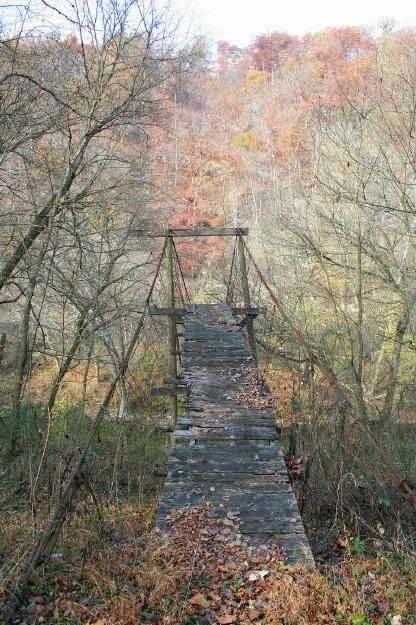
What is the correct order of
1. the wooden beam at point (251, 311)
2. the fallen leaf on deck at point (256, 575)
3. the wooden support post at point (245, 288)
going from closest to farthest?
the fallen leaf on deck at point (256, 575), the wooden beam at point (251, 311), the wooden support post at point (245, 288)

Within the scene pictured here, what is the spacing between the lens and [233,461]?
3.65m

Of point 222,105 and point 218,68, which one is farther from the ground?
point 218,68

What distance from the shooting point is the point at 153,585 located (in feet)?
7.84

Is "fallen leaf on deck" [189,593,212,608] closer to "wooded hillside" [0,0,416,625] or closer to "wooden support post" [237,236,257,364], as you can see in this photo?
"wooded hillside" [0,0,416,625]

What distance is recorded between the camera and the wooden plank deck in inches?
117

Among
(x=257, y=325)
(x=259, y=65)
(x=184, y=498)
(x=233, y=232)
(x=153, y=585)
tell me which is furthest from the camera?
(x=259, y=65)

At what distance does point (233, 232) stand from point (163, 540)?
572 cm

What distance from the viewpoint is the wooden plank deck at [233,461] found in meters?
2.98

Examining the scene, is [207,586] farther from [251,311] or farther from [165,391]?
[251,311]

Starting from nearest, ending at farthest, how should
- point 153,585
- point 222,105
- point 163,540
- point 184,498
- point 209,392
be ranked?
point 153,585, point 163,540, point 184,498, point 209,392, point 222,105

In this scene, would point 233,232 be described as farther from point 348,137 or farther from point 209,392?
point 209,392

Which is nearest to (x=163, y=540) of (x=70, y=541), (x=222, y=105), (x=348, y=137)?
(x=70, y=541)

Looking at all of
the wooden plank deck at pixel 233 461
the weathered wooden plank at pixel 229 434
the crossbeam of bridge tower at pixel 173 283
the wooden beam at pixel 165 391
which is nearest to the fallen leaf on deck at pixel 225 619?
the wooden plank deck at pixel 233 461

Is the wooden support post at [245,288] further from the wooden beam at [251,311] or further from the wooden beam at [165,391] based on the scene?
the wooden beam at [165,391]
